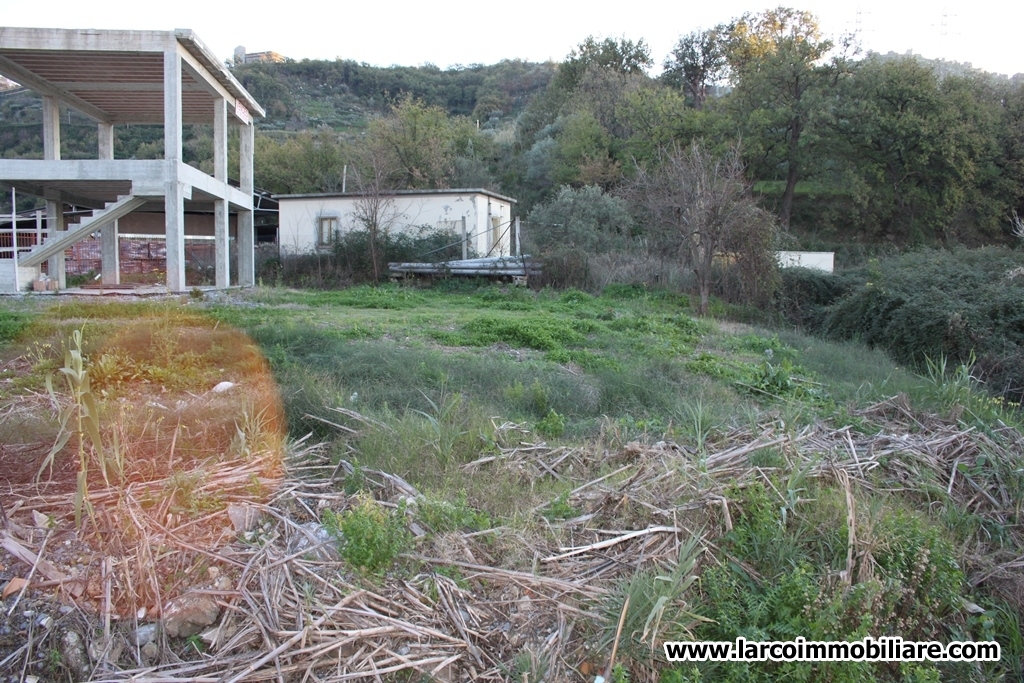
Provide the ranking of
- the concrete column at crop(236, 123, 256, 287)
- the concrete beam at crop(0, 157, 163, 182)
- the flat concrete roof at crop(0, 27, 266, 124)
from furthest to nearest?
the concrete column at crop(236, 123, 256, 287), the concrete beam at crop(0, 157, 163, 182), the flat concrete roof at crop(0, 27, 266, 124)

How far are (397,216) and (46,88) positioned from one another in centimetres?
1010

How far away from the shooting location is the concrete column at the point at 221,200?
1947 cm

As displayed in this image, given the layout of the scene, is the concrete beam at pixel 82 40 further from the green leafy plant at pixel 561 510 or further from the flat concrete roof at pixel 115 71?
the green leafy plant at pixel 561 510

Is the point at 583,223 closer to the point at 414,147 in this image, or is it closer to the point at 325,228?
the point at 325,228

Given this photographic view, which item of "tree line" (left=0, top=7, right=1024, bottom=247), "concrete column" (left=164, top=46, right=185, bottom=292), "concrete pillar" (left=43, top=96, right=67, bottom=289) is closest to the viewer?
"concrete column" (left=164, top=46, right=185, bottom=292)

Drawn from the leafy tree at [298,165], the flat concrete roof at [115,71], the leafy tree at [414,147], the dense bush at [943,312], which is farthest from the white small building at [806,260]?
the leafy tree at [298,165]

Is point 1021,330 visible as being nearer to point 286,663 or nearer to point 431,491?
point 431,491

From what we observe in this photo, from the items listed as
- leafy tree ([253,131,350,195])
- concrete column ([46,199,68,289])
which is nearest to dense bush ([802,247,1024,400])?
concrete column ([46,199,68,289])

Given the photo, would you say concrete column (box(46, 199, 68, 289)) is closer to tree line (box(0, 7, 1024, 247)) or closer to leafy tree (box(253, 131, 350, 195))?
tree line (box(0, 7, 1024, 247))

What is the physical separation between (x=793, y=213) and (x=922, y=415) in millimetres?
32176

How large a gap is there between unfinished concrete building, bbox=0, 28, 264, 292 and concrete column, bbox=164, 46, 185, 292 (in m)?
0.02

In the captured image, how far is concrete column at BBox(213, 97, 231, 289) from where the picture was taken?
1947 centimetres

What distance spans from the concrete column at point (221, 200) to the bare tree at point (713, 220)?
1134cm

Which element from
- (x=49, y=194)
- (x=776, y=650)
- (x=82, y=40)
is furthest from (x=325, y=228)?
(x=776, y=650)
